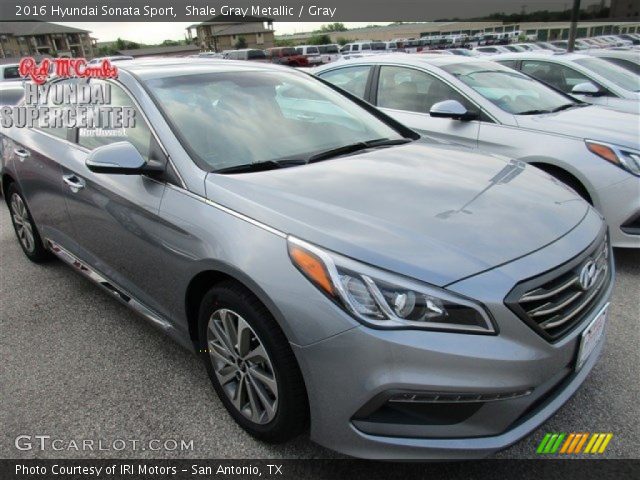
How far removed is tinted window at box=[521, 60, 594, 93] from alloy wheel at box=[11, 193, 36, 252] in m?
6.35

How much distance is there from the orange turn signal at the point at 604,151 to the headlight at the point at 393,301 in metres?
2.77

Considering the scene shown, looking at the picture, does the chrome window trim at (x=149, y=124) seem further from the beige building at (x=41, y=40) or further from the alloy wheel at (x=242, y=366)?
the beige building at (x=41, y=40)

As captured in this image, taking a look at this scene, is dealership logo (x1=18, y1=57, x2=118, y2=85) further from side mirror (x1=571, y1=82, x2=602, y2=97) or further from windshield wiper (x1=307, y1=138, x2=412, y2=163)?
side mirror (x1=571, y1=82, x2=602, y2=97)

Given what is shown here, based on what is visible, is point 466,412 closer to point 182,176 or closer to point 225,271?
point 225,271

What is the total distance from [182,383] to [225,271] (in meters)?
0.98

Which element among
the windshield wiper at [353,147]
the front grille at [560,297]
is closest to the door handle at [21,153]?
the windshield wiper at [353,147]

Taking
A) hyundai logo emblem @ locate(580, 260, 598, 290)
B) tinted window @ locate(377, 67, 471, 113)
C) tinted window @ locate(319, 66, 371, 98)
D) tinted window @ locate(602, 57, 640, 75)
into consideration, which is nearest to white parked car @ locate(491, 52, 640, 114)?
tinted window @ locate(602, 57, 640, 75)

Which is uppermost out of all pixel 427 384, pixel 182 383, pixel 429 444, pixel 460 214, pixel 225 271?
pixel 460 214

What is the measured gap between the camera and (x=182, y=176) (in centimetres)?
228

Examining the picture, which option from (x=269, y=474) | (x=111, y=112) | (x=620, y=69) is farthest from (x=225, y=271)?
(x=620, y=69)

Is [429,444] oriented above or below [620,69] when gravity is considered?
below

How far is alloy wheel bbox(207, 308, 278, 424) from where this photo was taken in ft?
6.48

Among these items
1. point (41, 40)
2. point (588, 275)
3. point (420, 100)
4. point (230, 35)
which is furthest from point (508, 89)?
point (41, 40)

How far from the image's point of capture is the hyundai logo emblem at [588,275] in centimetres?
190
